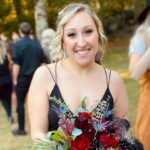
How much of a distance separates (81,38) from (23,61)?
5731 mm

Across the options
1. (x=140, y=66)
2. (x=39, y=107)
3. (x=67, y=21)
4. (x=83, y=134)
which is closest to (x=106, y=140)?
(x=83, y=134)

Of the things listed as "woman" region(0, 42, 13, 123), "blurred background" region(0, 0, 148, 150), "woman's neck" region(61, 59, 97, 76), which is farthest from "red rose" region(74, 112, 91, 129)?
"blurred background" region(0, 0, 148, 150)

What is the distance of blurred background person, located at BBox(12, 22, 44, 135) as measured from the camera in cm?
821

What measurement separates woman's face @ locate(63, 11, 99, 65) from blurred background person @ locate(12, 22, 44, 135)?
17.8ft

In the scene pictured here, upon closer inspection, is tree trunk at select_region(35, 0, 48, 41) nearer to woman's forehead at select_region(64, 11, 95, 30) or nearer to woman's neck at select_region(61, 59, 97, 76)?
woman's neck at select_region(61, 59, 97, 76)

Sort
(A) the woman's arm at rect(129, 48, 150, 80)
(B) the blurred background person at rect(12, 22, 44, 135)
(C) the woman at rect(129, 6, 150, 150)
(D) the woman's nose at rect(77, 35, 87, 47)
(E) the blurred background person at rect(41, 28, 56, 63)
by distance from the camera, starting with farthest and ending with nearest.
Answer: (E) the blurred background person at rect(41, 28, 56, 63)
(B) the blurred background person at rect(12, 22, 44, 135)
(C) the woman at rect(129, 6, 150, 150)
(A) the woman's arm at rect(129, 48, 150, 80)
(D) the woman's nose at rect(77, 35, 87, 47)

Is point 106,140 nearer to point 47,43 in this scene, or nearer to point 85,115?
point 85,115

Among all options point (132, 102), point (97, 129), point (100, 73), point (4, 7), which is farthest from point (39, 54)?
point (4, 7)

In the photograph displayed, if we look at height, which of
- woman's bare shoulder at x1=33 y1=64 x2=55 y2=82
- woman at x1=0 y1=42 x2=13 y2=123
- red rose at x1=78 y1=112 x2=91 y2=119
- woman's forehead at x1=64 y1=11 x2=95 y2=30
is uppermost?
woman's forehead at x1=64 y1=11 x2=95 y2=30

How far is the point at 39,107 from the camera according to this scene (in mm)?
2824

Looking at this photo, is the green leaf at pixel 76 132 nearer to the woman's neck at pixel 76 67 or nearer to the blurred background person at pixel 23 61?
the woman's neck at pixel 76 67

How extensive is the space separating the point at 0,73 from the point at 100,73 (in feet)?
20.7

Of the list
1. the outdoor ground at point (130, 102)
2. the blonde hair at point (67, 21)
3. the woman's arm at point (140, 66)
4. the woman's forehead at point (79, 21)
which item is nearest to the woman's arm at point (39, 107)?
the outdoor ground at point (130, 102)

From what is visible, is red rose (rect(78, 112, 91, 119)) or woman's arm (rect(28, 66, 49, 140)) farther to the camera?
woman's arm (rect(28, 66, 49, 140))
